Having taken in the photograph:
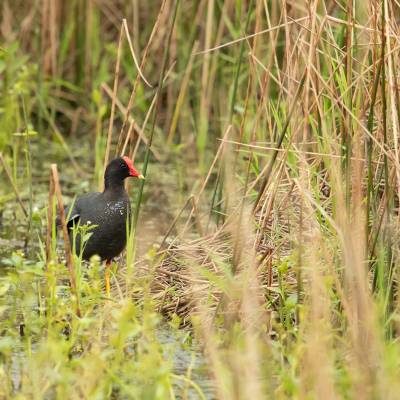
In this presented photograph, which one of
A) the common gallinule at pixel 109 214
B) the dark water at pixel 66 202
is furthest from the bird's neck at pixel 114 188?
the dark water at pixel 66 202

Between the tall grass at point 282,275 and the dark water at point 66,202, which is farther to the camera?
the dark water at point 66,202

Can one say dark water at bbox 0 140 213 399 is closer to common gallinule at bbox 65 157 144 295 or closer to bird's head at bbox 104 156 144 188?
common gallinule at bbox 65 157 144 295

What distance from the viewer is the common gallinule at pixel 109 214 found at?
17.3 feet

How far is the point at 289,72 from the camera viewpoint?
4395 mm

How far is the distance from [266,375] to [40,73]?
15.2 feet

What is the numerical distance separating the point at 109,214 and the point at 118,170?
0.72 feet

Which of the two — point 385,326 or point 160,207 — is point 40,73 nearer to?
point 160,207

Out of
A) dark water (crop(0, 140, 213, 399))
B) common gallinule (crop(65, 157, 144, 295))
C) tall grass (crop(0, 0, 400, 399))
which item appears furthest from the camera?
common gallinule (crop(65, 157, 144, 295))

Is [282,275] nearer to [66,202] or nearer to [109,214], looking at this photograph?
[109,214]

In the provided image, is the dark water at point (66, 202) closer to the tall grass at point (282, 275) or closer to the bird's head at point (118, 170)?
the tall grass at point (282, 275)

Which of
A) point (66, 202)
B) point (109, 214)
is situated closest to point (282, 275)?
point (109, 214)

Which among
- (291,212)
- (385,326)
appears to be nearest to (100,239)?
(291,212)

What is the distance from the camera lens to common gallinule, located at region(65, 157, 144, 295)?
527 cm

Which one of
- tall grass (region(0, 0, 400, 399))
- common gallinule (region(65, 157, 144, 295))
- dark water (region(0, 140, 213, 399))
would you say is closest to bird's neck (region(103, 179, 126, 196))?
common gallinule (region(65, 157, 144, 295))
